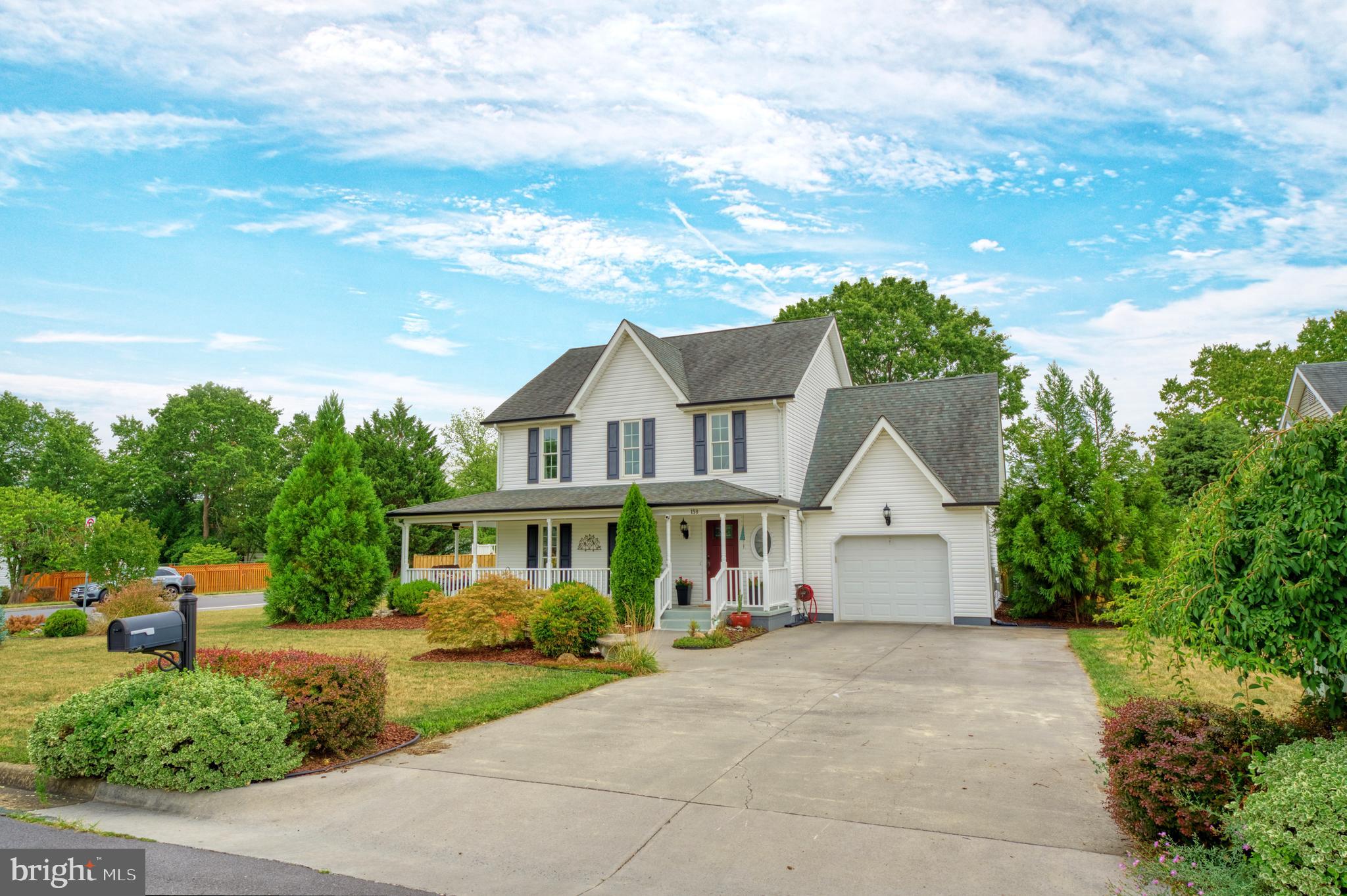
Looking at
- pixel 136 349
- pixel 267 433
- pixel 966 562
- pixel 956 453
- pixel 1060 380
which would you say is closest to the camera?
pixel 966 562

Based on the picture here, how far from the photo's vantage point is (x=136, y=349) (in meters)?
29.5

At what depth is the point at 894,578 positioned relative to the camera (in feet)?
69.5

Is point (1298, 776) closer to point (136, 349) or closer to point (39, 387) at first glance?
point (136, 349)

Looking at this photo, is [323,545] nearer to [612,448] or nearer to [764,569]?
[612,448]

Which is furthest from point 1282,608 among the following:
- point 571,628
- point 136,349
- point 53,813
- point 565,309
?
point 136,349

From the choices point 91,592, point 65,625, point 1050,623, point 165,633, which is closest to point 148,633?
point 165,633

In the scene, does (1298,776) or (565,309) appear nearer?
(1298,776)

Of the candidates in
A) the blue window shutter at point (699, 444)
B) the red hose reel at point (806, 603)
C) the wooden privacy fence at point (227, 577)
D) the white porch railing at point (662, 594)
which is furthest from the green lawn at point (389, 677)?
the wooden privacy fence at point (227, 577)

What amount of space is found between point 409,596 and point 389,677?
10439mm

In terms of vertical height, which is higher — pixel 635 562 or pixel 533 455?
pixel 533 455

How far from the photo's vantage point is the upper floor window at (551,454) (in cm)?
2469

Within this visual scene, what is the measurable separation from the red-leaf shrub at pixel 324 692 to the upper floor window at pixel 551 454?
16.9 metres

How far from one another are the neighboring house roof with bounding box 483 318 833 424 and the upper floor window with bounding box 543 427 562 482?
2.15ft

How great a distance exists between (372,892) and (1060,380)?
49295mm
